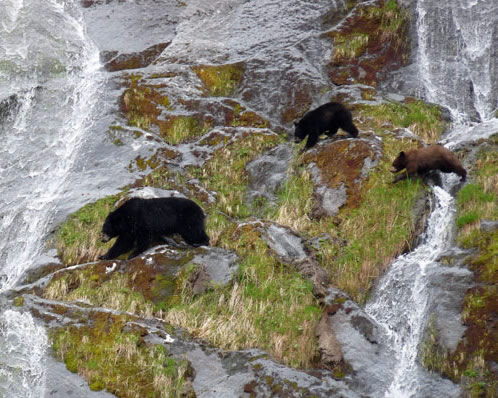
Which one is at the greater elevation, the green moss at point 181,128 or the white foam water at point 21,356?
the green moss at point 181,128

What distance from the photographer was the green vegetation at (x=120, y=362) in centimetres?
691

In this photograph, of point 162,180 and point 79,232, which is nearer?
point 79,232

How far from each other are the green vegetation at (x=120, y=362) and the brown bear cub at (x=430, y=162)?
5.98m

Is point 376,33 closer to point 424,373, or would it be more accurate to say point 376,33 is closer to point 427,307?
point 427,307

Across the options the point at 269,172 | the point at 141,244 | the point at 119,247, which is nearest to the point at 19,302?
the point at 119,247

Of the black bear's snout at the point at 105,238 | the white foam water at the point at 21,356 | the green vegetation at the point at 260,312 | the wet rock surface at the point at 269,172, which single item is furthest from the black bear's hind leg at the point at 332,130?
the white foam water at the point at 21,356

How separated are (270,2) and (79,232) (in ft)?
37.1

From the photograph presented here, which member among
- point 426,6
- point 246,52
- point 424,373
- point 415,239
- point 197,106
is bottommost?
point 424,373

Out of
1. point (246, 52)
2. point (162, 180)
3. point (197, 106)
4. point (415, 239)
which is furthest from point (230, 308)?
point (246, 52)

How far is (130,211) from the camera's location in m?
10.5

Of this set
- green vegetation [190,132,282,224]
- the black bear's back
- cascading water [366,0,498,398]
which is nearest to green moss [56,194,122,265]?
green vegetation [190,132,282,224]

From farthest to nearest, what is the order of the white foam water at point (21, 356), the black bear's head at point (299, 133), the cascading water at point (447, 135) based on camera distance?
the black bear's head at point (299, 133), the cascading water at point (447, 135), the white foam water at point (21, 356)

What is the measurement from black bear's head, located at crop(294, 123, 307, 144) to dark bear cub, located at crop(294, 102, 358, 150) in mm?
102

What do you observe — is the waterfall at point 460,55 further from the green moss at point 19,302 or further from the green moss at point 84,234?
the green moss at point 19,302
